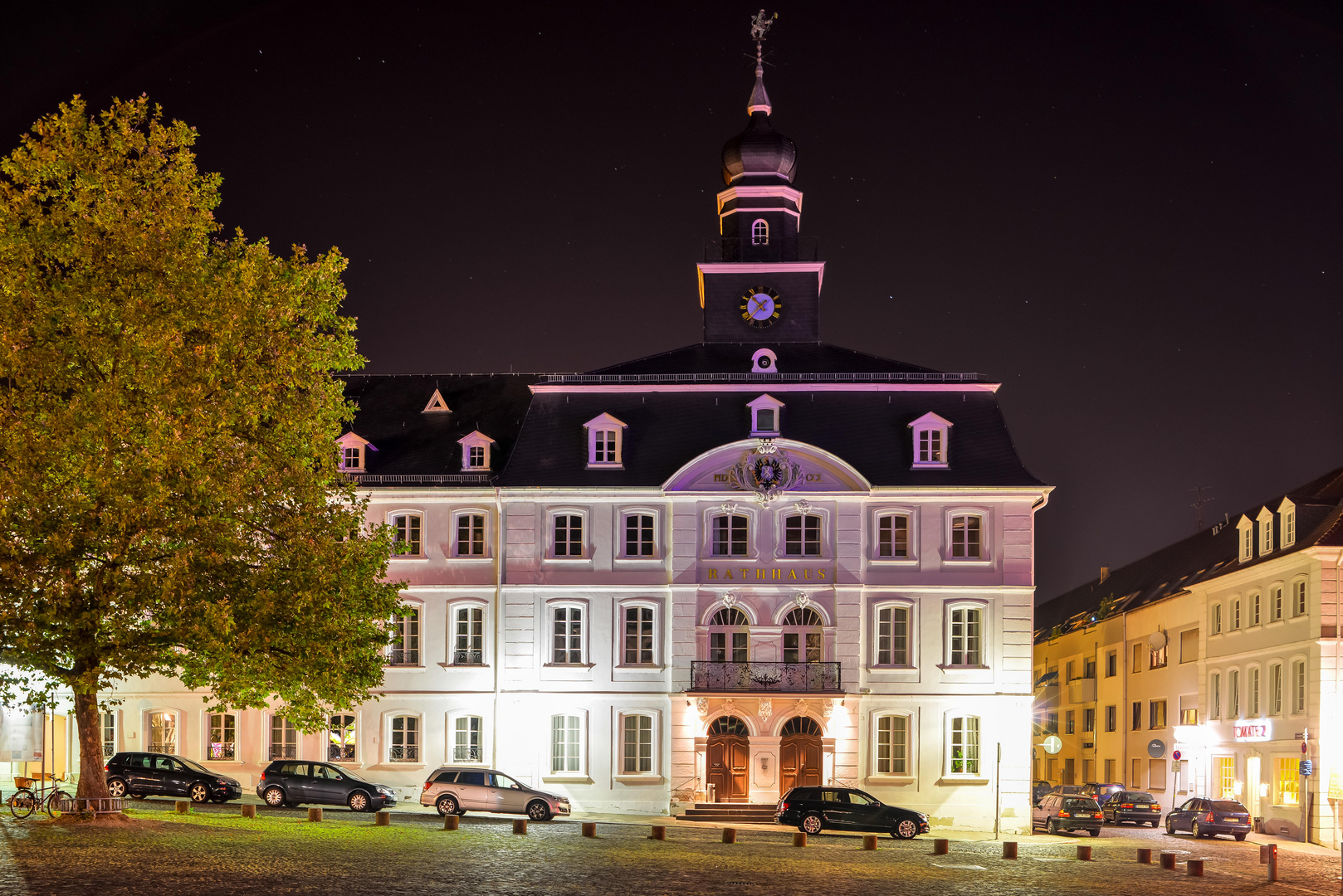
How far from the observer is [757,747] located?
155ft

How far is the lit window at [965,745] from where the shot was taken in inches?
1874

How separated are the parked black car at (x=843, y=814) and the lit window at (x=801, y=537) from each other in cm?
851

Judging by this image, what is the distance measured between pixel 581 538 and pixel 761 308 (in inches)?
422

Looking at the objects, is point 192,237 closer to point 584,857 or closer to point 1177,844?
point 584,857

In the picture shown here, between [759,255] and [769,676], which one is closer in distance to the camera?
[769,676]

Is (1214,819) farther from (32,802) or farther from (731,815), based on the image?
(32,802)

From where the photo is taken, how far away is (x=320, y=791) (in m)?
43.4

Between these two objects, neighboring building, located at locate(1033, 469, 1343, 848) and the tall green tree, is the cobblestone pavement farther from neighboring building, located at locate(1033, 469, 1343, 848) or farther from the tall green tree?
neighboring building, located at locate(1033, 469, 1343, 848)

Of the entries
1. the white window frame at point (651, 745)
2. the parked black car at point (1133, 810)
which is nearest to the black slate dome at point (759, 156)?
the white window frame at point (651, 745)

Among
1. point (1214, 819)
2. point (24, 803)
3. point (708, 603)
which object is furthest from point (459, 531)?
point (1214, 819)

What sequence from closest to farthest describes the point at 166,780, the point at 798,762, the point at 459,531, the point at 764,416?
1. the point at 166,780
2. the point at 798,762
3. the point at 764,416
4. the point at 459,531

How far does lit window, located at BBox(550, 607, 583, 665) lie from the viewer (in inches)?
1932

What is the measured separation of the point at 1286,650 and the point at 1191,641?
11.7m

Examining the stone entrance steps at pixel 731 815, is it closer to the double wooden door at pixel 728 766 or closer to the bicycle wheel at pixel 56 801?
the double wooden door at pixel 728 766
